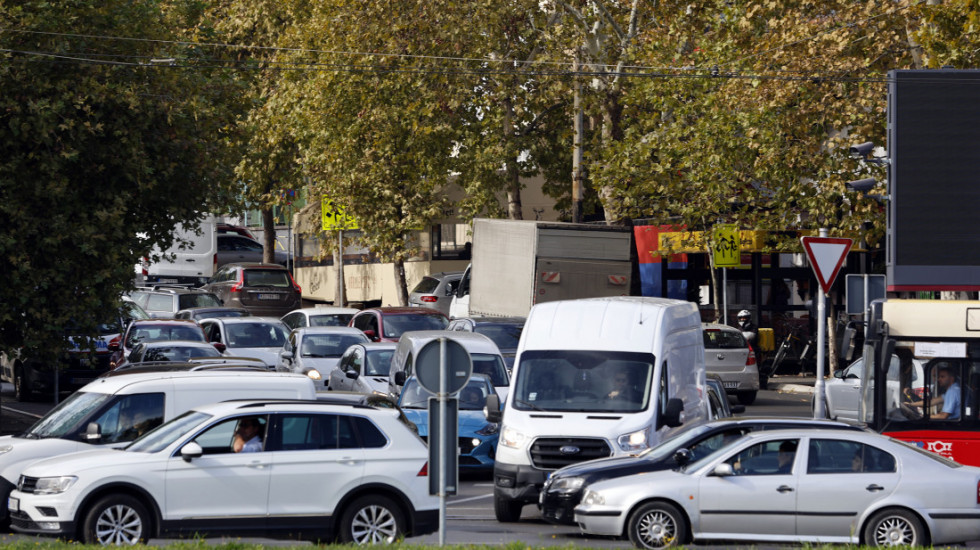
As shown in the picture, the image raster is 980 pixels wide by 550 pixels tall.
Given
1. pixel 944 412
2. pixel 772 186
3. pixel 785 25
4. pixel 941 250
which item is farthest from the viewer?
pixel 772 186

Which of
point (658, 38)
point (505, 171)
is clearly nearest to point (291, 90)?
point (505, 171)

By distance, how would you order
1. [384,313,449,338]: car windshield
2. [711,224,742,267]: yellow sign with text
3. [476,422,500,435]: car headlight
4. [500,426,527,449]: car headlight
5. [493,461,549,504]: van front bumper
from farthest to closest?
[711,224,742,267]: yellow sign with text
[384,313,449,338]: car windshield
[476,422,500,435]: car headlight
[500,426,527,449]: car headlight
[493,461,549,504]: van front bumper

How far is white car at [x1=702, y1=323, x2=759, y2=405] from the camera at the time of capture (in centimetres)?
2767

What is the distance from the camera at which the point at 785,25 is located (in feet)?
87.7

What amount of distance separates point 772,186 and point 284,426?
2043 cm

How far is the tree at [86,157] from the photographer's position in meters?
19.8

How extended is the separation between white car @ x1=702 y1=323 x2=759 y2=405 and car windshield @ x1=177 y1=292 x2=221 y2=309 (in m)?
15.8

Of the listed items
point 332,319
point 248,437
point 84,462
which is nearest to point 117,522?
point 84,462

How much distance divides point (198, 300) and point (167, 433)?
26.2 m

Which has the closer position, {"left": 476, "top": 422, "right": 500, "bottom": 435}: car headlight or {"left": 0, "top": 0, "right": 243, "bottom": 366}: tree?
{"left": 476, "top": 422, "right": 500, "bottom": 435}: car headlight

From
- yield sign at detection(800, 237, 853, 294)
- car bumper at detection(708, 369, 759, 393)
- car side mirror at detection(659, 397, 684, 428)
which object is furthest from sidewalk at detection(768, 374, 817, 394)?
car side mirror at detection(659, 397, 684, 428)

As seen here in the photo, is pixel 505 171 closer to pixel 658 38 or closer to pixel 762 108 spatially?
pixel 658 38

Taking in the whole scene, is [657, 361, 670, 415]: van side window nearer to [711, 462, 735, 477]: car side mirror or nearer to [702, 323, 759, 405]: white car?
[711, 462, 735, 477]: car side mirror

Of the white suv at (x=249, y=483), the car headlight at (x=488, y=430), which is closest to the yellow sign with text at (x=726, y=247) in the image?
the car headlight at (x=488, y=430)
